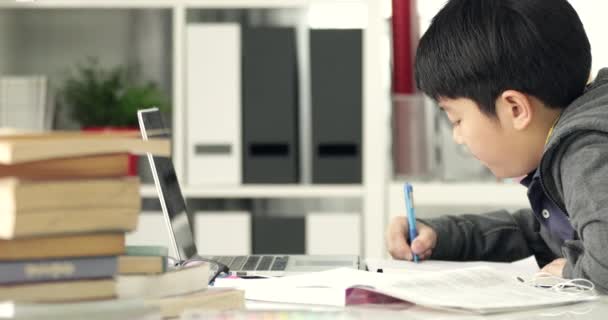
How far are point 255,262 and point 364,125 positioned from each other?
1.04m

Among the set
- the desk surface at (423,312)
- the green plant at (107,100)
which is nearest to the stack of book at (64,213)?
the desk surface at (423,312)

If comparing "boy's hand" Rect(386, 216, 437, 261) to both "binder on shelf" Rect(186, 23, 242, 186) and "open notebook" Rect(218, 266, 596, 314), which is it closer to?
"open notebook" Rect(218, 266, 596, 314)

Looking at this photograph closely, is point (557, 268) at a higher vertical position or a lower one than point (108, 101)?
lower

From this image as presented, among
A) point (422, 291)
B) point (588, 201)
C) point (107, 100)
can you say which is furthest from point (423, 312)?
point (107, 100)

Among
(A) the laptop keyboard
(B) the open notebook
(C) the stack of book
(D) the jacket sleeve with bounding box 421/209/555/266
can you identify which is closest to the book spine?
(C) the stack of book

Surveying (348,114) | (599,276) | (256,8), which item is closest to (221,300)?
(599,276)

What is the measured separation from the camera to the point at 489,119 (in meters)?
1.41

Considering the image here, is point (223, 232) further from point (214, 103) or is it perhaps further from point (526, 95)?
point (526, 95)

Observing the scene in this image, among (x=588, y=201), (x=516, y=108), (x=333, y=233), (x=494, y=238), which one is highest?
(x=516, y=108)

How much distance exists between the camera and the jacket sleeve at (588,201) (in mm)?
1114

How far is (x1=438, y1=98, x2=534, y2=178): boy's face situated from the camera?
141 centimetres

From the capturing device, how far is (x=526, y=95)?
136 centimetres

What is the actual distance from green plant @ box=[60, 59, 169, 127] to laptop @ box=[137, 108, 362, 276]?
3.51 feet

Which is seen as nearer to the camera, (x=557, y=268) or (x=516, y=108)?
(x=557, y=268)
